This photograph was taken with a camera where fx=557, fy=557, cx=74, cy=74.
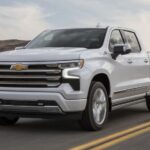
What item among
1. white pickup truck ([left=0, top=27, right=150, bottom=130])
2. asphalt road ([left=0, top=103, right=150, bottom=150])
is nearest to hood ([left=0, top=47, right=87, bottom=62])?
white pickup truck ([left=0, top=27, right=150, bottom=130])

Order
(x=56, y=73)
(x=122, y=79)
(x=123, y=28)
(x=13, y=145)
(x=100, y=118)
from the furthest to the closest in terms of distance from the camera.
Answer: (x=123, y=28) < (x=122, y=79) < (x=100, y=118) < (x=56, y=73) < (x=13, y=145)

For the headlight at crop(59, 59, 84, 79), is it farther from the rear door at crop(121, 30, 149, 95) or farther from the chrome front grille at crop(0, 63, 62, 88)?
the rear door at crop(121, 30, 149, 95)

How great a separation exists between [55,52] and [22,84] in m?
0.73

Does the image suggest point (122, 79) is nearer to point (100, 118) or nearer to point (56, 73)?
point (100, 118)

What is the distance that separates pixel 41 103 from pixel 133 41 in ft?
12.1

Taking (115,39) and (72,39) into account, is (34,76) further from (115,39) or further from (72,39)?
(115,39)

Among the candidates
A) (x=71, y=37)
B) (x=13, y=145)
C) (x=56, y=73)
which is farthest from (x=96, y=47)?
(x=13, y=145)

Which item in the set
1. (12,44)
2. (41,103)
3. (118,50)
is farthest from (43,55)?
(12,44)

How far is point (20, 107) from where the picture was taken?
851 cm

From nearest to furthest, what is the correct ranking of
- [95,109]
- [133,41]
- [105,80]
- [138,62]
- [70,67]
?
[70,67]
[95,109]
[105,80]
[138,62]
[133,41]

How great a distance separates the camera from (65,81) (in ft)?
27.7

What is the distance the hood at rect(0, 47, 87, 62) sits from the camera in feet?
28.1

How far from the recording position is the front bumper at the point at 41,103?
8.38 metres

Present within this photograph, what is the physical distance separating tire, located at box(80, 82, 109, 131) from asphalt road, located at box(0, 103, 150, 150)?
13 cm
